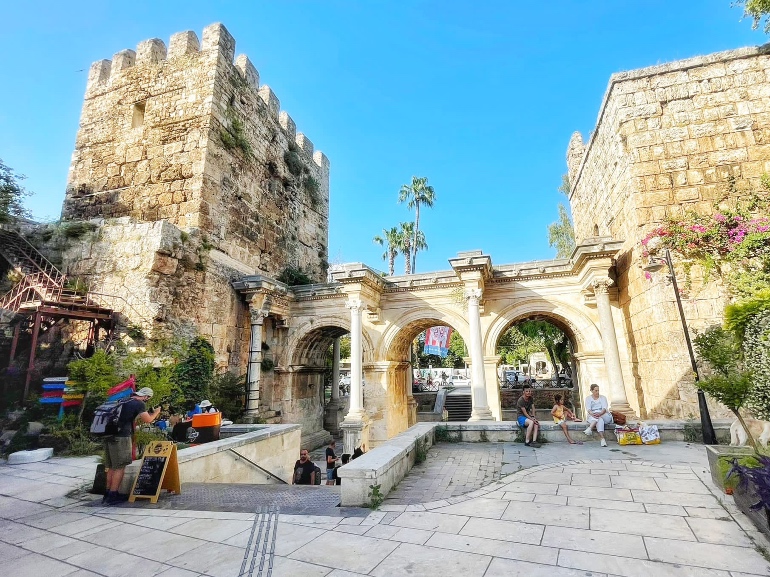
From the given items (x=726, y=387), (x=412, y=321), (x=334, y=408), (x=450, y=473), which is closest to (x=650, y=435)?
(x=726, y=387)

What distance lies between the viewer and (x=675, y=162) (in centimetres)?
988

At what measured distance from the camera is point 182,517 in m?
4.05

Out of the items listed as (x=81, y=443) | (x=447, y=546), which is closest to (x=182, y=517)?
(x=447, y=546)

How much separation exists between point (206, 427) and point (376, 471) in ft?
14.9

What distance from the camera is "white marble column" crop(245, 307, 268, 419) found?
1258cm

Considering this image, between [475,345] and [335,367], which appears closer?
[475,345]

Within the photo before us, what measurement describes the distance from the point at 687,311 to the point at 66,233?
57.4 ft

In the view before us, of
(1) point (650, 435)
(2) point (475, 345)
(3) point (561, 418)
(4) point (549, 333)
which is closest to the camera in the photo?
(1) point (650, 435)

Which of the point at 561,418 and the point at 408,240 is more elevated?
the point at 408,240

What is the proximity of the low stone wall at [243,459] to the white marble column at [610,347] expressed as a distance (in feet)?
27.7

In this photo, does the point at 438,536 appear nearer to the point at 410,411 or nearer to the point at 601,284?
the point at 601,284

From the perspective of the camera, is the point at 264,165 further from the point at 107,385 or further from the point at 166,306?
the point at 107,385

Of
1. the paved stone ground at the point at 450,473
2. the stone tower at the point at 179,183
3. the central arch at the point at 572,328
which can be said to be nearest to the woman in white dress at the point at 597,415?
the paved stone ground at the point at 450,473

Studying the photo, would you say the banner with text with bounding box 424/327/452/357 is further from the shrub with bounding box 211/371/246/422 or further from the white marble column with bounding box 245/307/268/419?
the shrub with bounding box 211/371/246/422
